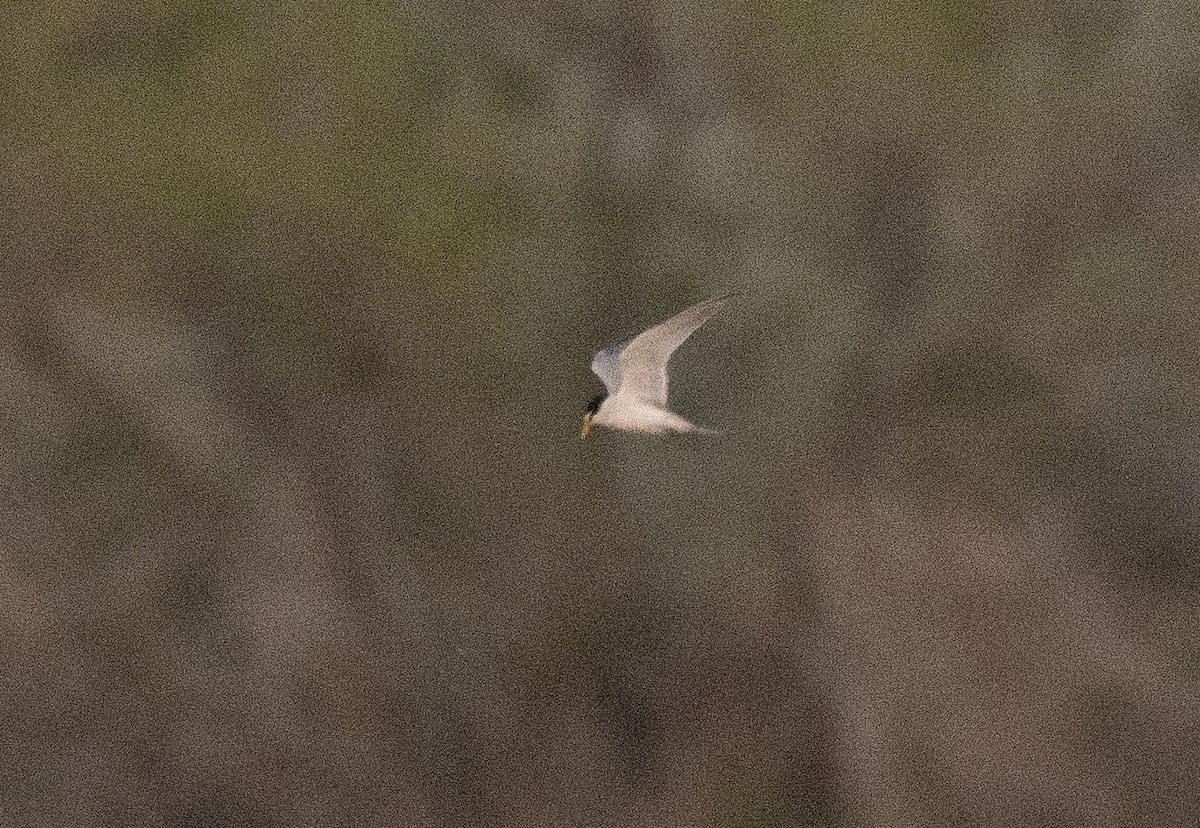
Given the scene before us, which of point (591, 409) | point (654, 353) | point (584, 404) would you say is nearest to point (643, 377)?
point (654, 353)

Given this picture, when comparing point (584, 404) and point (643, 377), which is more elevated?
point (584, 404)

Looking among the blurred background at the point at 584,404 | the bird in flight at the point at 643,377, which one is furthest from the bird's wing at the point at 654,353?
the blurred background at the point at 584,404

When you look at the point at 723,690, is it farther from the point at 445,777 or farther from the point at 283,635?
the point at 283,635

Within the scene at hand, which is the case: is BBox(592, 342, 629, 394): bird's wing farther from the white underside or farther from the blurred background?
the blurred background

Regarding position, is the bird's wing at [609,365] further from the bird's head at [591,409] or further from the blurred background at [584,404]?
the blurred background at [584,404]

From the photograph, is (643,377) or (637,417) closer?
(643,377)

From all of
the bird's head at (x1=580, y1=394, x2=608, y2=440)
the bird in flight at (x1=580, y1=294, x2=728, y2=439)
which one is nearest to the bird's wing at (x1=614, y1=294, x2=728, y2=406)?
the bird in flight at (x1=580, y1=294, x2=728, y2=439)

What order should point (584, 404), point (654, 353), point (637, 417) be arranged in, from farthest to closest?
point (584, 404) < point (637, 417) < point (654, 353)

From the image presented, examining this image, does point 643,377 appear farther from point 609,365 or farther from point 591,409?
point 591,409
